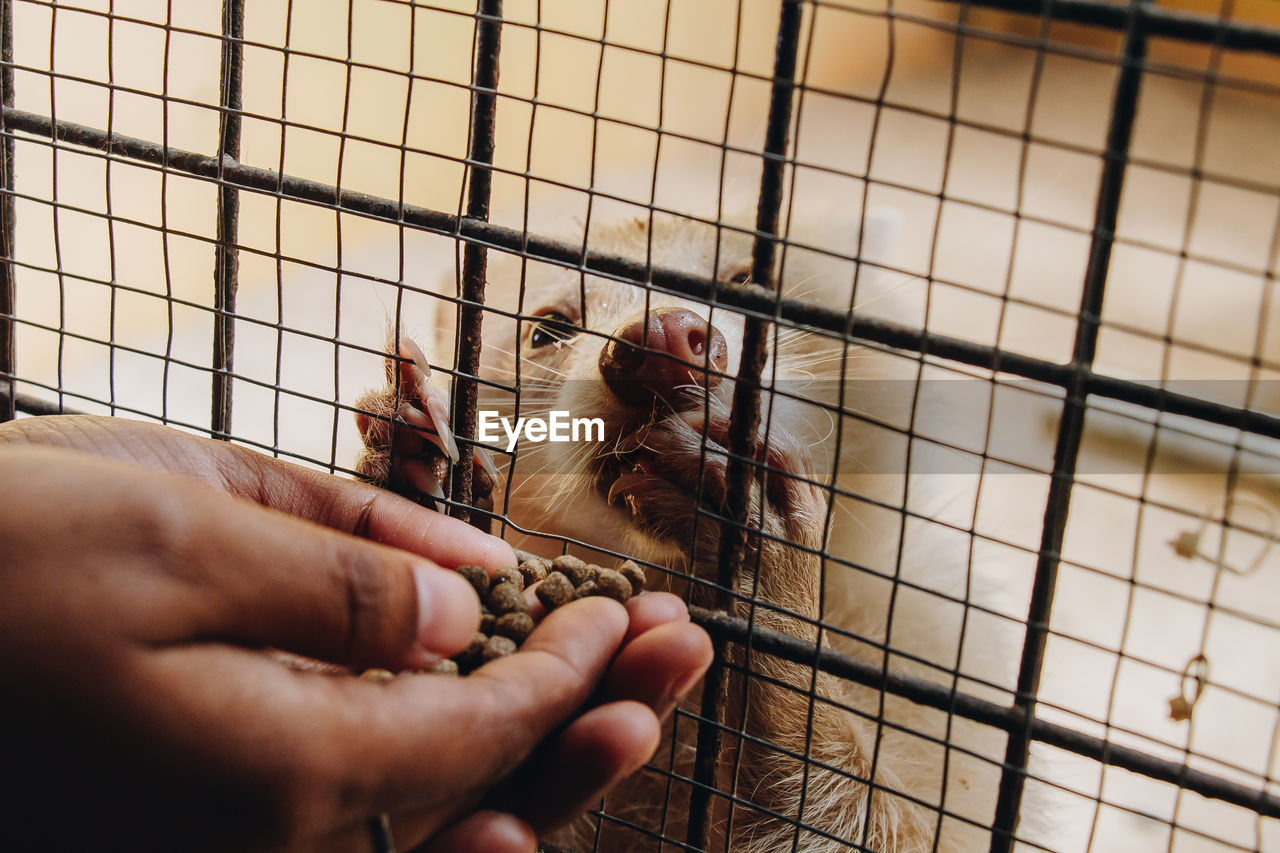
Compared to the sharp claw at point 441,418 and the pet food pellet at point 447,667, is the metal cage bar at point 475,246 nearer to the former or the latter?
the sharp claw at point 441,418

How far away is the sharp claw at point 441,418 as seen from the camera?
1.58 metres

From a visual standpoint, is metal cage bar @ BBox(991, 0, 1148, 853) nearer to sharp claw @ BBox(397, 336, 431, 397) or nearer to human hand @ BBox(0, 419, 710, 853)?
human hand @ BBox(0, 419, 710, 853)

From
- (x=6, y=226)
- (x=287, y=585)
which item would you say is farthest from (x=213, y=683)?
(x=6, y=226)

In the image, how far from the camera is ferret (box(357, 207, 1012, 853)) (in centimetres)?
161

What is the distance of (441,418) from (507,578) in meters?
0.39

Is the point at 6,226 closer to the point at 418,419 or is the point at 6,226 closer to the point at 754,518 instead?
the point at 418,419

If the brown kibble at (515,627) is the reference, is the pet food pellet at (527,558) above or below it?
below

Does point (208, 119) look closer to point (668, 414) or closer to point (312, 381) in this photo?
point (312, 381)

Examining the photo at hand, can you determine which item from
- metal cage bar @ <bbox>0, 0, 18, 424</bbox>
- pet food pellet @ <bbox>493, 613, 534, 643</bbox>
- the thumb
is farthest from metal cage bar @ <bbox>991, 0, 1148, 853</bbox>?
metal cage bar @ <bbox>0, 0, 18, 424</bbox>

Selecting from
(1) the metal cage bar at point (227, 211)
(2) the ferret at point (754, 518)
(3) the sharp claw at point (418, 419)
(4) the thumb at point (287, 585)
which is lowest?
(2) the ferret at point (754, 518)

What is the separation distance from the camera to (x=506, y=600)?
4.24ft

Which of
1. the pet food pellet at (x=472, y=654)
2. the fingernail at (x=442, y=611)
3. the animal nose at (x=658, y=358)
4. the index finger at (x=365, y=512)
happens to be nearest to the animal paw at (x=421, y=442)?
the index finger at (x=365, y=512)

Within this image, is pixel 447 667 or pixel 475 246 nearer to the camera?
pixel 447 667

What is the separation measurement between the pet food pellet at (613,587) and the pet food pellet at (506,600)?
11 cm
